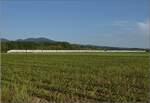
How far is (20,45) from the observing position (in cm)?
12681

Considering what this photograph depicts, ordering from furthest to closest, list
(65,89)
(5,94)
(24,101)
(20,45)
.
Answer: (20,45)
(65,89)
(5,94)
(24,101)

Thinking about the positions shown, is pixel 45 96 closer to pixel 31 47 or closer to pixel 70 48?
pixel 31 47

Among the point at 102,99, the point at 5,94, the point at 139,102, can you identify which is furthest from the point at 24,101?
the point at 139,102

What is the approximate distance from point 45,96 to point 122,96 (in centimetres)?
255

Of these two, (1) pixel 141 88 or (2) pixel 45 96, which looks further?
(1) pixel 141 88

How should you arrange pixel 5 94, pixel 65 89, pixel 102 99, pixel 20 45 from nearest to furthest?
pixel 5 94 → pixel 102 99 → pixel 65 89 → pixel 20 45

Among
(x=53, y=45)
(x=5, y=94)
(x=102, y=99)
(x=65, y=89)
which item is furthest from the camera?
(x=53, y=45)

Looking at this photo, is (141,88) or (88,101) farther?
(141,88)

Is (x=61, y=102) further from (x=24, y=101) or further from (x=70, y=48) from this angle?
(x=70, y=48)

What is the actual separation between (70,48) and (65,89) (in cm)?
13065

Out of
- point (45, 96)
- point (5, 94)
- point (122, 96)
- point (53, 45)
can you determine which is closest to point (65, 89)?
point (45, 96)

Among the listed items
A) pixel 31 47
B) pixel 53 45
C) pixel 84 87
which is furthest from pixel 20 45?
pixel 84 87

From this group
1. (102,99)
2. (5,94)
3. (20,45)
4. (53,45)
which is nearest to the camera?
(5,94)

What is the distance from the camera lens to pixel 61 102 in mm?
9453
